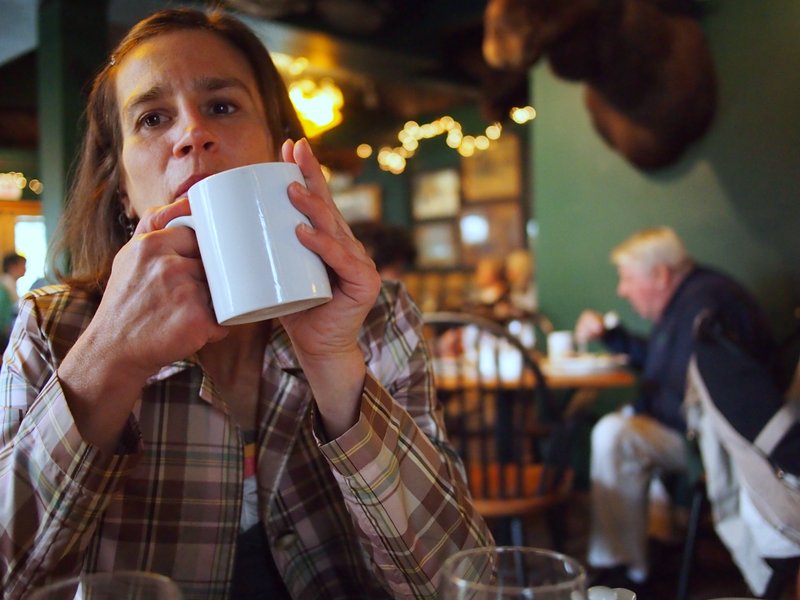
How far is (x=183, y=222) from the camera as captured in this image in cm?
64

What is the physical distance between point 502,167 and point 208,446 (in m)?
6.89

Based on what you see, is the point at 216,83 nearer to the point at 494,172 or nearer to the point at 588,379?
the point at 588,379

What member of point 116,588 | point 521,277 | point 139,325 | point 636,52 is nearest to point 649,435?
point 636,52

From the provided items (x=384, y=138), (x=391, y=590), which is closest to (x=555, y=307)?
(x=391, y=590)

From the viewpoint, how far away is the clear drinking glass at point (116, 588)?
42 cm

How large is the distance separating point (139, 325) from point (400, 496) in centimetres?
32

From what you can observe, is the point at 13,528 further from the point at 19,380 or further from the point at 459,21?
the point at 459,21

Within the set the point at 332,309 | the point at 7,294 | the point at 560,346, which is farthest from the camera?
the point at 7,294

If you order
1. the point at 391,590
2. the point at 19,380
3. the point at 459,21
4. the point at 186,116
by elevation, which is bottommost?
the point at 391,590

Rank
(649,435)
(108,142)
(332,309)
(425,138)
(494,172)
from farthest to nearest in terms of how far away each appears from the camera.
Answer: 1. (425,138)
2. (494,172)
3. (649,435)
4. (108,142)
5. (332,309)

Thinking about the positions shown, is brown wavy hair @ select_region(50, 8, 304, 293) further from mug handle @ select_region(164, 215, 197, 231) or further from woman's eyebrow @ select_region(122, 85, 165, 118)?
mug handle @ select_region(164, 215, 197, 231)

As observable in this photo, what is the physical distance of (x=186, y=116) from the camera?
867 mm

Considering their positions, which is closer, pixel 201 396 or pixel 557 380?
pixel 201 396

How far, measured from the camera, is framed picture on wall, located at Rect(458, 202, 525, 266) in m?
7.39
